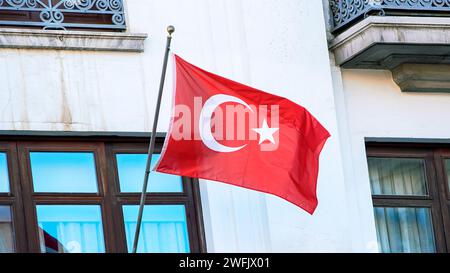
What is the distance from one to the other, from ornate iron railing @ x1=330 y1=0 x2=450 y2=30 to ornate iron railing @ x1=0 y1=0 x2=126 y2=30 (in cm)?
232

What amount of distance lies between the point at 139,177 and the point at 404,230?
286cm

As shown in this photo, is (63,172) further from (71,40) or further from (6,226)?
(71,40)

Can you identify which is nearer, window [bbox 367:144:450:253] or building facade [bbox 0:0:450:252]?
building facade [bbox 0:0:450:252]

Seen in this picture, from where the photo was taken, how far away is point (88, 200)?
17.8m

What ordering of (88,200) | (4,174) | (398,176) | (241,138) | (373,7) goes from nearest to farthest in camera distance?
(241,138)
(4,174)
(88,200)
(373,7)
(398,176)

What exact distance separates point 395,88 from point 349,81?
499 millimetres

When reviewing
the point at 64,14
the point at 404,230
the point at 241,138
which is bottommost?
the point at 404,230

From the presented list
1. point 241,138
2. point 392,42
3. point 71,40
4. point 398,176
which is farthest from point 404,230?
point 71,40

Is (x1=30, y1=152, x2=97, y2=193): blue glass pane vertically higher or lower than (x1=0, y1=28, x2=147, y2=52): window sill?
lower

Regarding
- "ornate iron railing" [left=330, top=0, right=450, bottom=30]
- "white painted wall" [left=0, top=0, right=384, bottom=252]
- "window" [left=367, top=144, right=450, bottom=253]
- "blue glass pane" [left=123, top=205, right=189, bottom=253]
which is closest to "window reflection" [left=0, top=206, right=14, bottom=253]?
"white painted wall" [left=0, top=0, right=384, bottom=252]

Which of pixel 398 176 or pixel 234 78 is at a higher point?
pixel 234 78

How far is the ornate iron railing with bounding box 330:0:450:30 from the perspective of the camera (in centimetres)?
1881

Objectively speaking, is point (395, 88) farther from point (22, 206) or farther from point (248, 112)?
point (22, 206)

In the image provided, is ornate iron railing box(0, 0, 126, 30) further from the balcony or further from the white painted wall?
the balcony
